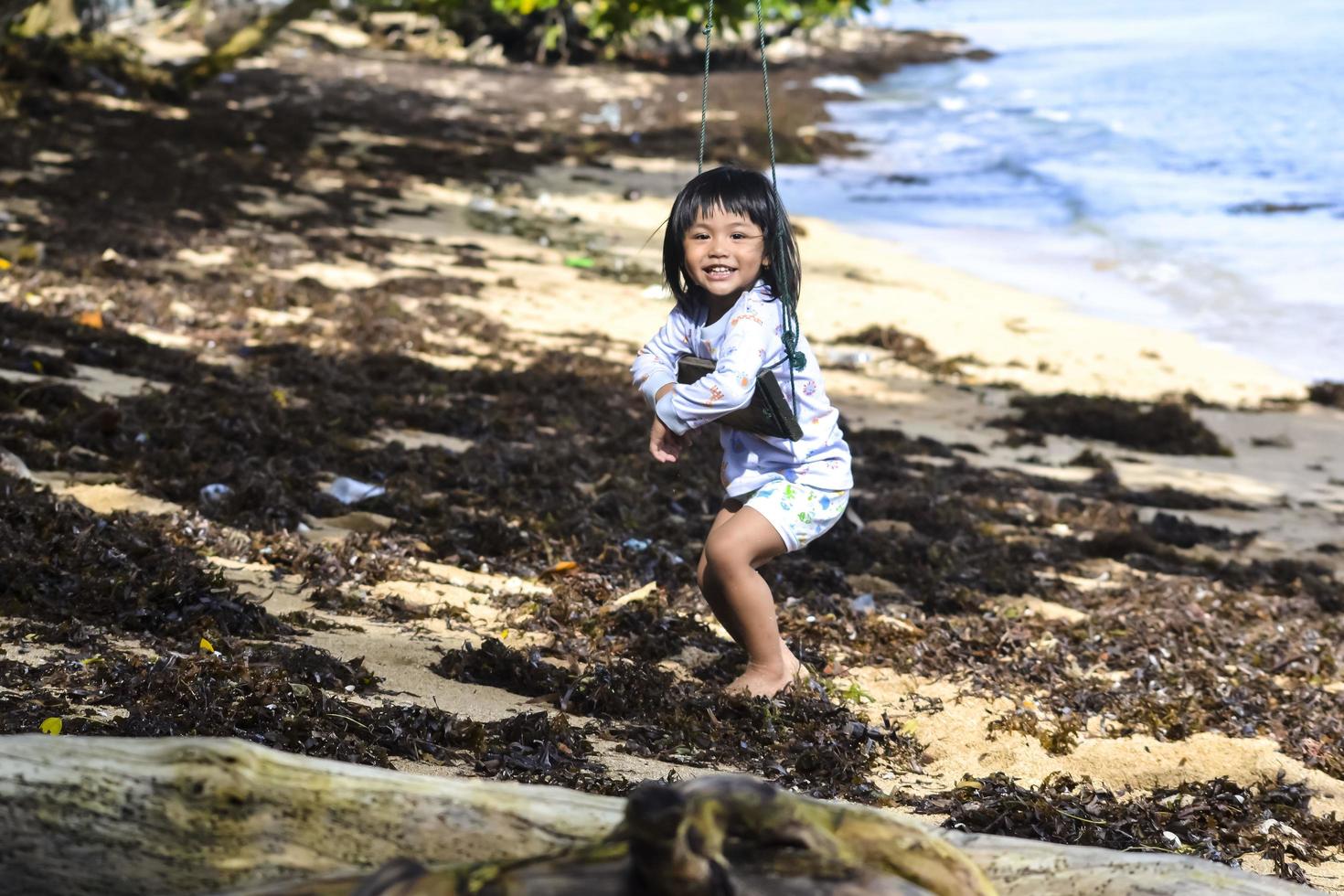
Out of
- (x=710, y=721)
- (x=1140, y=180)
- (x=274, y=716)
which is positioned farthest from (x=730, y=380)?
(x=1140, y=180)

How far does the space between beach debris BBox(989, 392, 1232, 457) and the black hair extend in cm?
635

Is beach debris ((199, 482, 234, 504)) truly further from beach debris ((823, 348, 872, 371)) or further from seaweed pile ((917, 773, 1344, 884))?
beach debris ((823, 348, 872, 371))

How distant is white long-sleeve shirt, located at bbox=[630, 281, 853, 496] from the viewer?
4031 millimetres

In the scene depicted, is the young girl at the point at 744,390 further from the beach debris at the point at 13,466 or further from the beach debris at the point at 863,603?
the beach debris at the point at 13,466

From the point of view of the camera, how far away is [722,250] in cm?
404

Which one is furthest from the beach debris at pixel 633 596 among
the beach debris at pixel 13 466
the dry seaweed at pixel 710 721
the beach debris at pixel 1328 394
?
the beach debris at pixel 1328 394

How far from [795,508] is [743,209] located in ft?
3.10

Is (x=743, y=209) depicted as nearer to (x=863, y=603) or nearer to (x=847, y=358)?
(x=863, y=603)

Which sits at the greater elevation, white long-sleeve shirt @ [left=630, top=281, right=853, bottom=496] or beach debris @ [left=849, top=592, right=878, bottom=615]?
white long-sleeve shirt @ [left=630, top=281, right=853, bottom=496]

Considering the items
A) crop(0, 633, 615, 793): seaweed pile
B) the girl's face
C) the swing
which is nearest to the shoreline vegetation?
crop(0, 633, 615, 793): seaweed pile

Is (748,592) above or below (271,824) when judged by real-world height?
below

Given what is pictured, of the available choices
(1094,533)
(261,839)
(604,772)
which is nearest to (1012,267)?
(1094,533)

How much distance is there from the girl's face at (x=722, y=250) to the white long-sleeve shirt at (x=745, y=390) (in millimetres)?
109

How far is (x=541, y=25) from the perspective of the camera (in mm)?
35625
